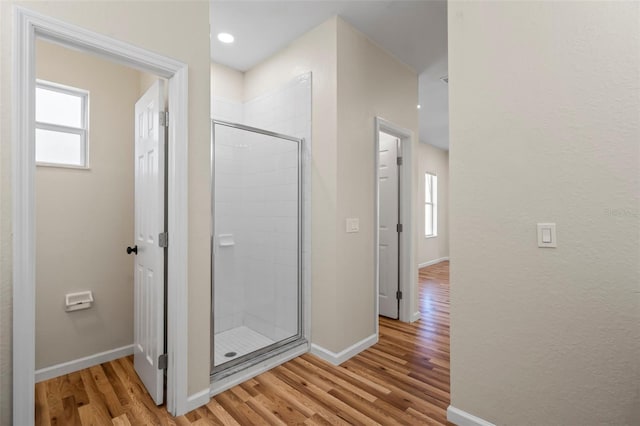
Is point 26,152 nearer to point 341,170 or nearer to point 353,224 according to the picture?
point 341,170

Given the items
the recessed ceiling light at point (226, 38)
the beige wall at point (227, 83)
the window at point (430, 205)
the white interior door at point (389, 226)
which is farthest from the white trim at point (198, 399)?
the window at point (430, 205)

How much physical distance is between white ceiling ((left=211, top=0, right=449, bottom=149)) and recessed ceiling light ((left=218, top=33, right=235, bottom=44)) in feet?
0.21

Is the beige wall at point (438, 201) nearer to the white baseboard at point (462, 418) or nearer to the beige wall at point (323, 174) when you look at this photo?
the beige wall at point (323, 174)

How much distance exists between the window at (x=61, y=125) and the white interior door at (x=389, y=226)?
2865 millimetres

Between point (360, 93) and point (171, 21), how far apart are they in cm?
160

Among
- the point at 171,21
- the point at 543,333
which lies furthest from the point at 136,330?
the point at 543,333

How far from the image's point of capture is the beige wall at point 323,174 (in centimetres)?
258

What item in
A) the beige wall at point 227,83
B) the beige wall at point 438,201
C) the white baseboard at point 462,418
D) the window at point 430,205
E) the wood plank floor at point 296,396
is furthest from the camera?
the window at point 430,205

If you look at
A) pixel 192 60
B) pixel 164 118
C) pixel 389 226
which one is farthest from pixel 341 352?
pixel 192 60

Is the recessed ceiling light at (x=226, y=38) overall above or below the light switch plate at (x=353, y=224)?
above

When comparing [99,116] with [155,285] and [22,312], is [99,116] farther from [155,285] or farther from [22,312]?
[22,312]

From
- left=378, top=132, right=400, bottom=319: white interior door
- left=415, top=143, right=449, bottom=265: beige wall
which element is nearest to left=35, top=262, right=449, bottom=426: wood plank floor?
left=378, top=132, right=400, bottom=319: white interior door

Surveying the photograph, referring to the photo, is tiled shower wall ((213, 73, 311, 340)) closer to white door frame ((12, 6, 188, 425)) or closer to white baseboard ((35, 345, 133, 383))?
white baseboard ((35, 345, 133, 383))

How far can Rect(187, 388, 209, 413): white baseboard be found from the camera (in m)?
1.90
